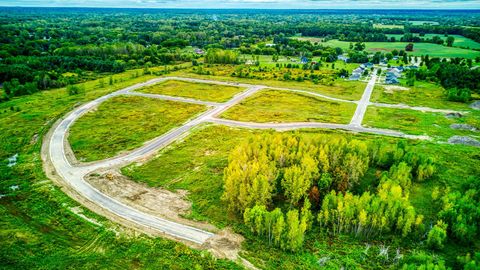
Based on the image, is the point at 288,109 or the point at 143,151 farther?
the point at 288,109

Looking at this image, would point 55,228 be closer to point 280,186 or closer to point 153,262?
point 153,262

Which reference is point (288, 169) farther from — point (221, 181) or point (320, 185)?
point (221, 181)

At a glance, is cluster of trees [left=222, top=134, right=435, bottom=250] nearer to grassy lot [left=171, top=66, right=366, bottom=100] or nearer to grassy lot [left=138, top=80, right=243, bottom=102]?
grassy lot [left=138, top=80, right=243, bottom=102]

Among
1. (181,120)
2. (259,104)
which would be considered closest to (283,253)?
(181,120)

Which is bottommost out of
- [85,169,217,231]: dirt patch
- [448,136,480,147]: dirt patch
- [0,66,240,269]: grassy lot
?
[0,66,240,269]: grassy lot

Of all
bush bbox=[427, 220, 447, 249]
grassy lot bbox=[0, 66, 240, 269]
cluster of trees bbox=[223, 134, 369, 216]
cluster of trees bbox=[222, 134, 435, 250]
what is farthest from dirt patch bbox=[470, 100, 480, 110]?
grassy lot bbox=[0, 66, 240, 269]

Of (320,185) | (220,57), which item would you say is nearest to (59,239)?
(320,185)

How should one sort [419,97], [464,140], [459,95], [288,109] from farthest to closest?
[419,97] → [459,95] → [288,109] → [464,140]
